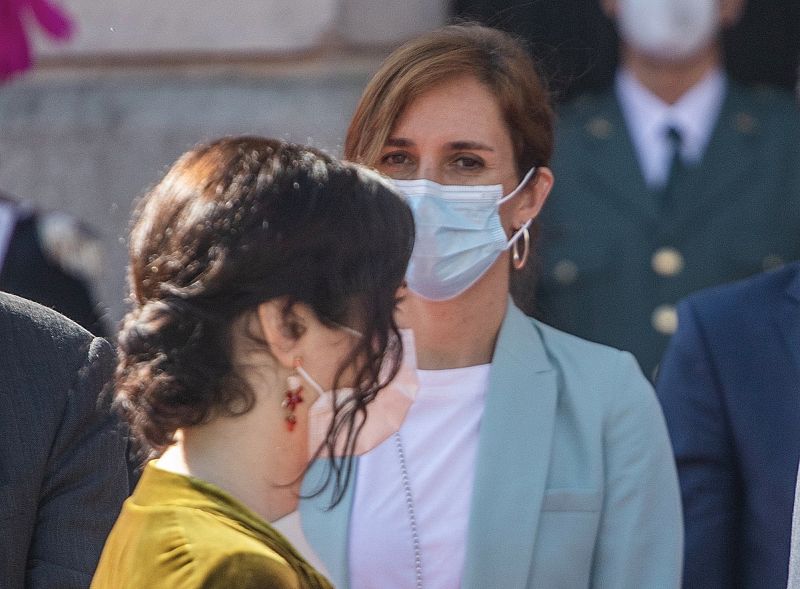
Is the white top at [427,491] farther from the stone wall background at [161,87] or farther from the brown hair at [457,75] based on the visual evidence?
the stone wall background at [161,87]

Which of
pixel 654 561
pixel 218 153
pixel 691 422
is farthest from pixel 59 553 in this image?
pixel 691 422

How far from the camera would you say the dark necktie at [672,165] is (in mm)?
4469

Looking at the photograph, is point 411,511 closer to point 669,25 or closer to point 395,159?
point 395,159

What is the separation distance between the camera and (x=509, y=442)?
271cm

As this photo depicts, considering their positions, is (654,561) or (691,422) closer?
(654,561)

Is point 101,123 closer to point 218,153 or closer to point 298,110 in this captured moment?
point 298,110

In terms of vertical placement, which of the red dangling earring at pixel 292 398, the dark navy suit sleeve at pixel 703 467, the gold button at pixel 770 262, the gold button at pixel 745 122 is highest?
the red dangling earring at pixel 292 398

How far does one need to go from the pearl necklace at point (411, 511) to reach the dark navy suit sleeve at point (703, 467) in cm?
64

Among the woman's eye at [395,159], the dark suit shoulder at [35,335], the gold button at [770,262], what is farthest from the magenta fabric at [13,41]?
the gold button at [770,262]

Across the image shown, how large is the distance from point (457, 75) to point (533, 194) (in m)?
0.28

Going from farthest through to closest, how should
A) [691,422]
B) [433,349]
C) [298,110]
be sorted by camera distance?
[298,110]
[691,422]
[433,349]

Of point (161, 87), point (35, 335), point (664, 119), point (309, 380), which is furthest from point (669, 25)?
point (309, 380)

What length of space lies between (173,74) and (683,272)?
1797 mm

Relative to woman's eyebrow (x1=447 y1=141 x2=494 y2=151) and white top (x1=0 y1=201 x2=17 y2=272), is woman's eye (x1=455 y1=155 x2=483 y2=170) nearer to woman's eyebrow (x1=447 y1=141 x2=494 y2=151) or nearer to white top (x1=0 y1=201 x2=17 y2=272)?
woman's eyebrow (x1=447 y1=141 x2=494 y2=151)
